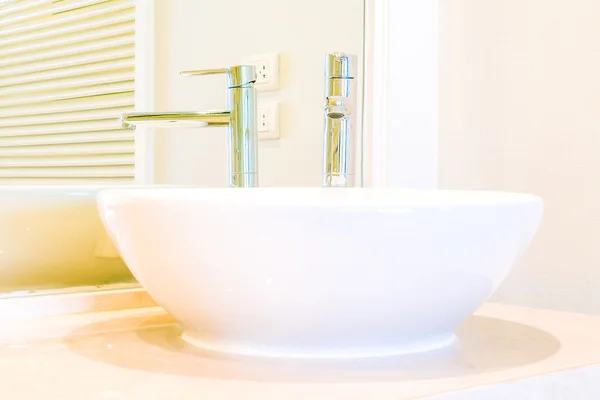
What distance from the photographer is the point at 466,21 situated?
4.83 ft

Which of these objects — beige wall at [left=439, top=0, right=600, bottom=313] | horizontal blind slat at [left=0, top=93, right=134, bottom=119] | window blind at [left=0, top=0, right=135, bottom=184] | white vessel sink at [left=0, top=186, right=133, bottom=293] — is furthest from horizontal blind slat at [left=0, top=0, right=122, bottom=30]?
beige wall at [left=439, top=0, right=600, bottom=313]

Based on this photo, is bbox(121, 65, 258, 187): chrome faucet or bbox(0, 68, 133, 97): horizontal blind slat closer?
bbox(0, 68, 133, 97): horizontal blind slat

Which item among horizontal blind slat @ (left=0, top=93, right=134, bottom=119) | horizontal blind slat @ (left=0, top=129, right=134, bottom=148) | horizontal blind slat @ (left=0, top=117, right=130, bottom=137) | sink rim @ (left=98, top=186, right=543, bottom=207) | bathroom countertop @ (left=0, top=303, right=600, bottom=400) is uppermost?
horizontal blind slat @ (left=0, top=93, right=134, bottom=119)

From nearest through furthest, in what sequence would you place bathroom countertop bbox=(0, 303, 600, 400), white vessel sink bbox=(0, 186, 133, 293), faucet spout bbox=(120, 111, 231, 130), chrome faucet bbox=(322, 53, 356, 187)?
bathroom countertop bbox=(0, 303, 600, 400)
white vessel sink bbox=(0, 186, 133, 293)
faucet spout bbox=(120, 111, 231, 130)
chrome faucet bbox=(322, 53, 356, 187)

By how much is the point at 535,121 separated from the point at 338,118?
339mm

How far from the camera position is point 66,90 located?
44.1 inches

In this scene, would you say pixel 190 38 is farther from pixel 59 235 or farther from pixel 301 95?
pixel 59 235

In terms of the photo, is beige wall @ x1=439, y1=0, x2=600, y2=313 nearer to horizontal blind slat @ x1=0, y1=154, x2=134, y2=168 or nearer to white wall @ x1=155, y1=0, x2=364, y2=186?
white wall @ x1=155, y1=0, x2=364, y2=186

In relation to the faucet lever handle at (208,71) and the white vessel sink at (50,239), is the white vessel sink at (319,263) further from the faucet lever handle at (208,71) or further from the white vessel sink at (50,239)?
the faucet lever handle at (208,71)

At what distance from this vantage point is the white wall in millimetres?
1224

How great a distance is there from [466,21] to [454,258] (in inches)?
33.2

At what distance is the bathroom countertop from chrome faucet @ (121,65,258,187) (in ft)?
1.18

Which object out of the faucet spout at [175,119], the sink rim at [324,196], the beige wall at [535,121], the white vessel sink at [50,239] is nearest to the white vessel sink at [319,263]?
the sink rim at [324,196]

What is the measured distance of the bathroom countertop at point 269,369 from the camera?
25.4 inches
